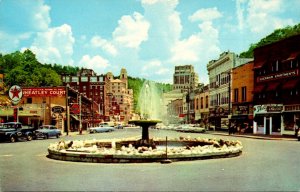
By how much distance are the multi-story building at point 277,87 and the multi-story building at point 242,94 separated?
2983mm

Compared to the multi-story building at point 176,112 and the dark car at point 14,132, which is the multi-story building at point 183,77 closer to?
the multi-story building at point 176,112

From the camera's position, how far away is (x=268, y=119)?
55.8 metres

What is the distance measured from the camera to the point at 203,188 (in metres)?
11.9

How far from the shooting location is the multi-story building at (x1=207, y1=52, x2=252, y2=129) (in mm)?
75125

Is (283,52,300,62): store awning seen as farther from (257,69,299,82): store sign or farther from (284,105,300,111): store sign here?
(284,105,300,111): store sign

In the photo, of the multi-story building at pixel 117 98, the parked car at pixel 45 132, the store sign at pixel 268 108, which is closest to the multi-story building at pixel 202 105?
the store sign at pixel 268 108

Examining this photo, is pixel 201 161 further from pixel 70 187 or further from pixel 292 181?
pixel 70 187

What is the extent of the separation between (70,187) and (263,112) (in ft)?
157

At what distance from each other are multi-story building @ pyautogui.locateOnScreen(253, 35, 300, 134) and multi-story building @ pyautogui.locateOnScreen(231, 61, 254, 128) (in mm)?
2983

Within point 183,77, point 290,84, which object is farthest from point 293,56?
point 183,77

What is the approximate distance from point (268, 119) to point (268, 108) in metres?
1.80

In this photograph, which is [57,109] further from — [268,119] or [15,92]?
[268,119]

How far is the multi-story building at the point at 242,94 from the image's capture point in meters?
62.2

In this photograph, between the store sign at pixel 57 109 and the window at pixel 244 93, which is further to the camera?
the store sign at pixel 57 109
